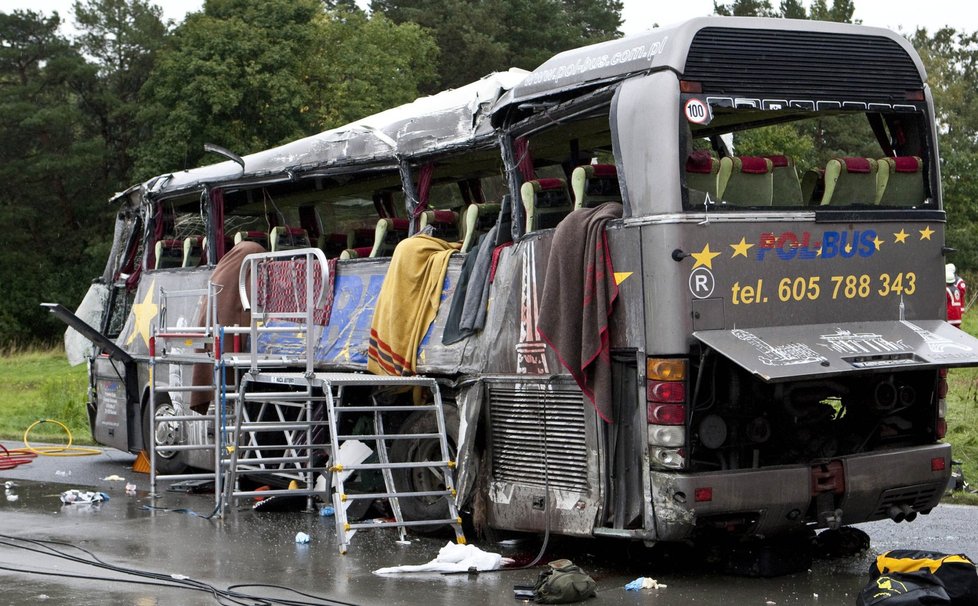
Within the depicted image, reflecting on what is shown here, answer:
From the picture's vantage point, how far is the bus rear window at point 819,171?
26.9 feet

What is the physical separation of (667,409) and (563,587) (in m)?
1.22

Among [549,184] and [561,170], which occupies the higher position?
[561,170]

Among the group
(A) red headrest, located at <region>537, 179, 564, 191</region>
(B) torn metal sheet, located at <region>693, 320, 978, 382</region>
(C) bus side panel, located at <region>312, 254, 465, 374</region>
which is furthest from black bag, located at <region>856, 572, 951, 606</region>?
(C) bus side panel, located at <region>312, 254, 465, 374</region>

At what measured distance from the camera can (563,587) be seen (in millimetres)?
7766

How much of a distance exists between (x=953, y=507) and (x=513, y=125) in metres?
5.10

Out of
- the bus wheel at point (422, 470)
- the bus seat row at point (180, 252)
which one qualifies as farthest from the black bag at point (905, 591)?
the bus seat row at point (180, 252)

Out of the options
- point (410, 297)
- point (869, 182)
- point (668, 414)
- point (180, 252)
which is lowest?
point (668, 414)

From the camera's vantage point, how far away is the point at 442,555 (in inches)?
354

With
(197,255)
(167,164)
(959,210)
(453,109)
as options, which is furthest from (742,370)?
(167,164)

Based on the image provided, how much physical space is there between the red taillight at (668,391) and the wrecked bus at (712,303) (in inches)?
0.5

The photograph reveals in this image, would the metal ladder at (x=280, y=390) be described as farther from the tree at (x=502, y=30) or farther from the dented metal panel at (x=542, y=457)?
the tree at (x=502, y=30)

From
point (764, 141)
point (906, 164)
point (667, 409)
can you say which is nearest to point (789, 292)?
point (667, 409)

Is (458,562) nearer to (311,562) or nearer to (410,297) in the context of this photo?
(311,562)

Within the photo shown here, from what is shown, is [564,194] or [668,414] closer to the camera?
[668,414]
